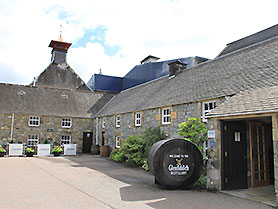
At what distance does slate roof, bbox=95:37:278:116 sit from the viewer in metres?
10.3

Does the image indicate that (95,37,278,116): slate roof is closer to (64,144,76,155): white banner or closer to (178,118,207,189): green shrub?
(178,118,207,189): green shrub

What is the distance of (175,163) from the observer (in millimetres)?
8383

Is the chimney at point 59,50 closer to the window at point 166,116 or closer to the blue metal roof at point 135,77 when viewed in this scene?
the blue metal roof at point 135,77

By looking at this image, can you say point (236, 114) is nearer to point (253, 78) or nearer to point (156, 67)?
point (253, 78)

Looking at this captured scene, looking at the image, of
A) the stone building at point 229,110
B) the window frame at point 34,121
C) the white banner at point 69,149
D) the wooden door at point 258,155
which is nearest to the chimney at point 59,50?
the window frame at point 34,121

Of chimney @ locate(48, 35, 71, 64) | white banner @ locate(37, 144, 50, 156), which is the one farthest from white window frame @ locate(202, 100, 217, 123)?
chimney @ locate(48, 35, 71, 64)

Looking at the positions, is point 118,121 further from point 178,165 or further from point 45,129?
point 178,165

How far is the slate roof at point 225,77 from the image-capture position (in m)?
10.3

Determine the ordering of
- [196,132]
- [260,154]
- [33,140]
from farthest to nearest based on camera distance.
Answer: [33,140]
[196,132]
[260,154]

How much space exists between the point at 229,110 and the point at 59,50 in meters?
32.5

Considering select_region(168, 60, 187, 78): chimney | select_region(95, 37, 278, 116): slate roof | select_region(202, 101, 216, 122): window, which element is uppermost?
select_region(168, 60, 187, 78): chimney

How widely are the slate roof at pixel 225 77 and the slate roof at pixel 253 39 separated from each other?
249 inches

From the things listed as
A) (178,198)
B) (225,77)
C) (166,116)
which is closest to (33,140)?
(166,116)

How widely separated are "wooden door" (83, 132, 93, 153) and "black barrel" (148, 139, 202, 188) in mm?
→ 16293
